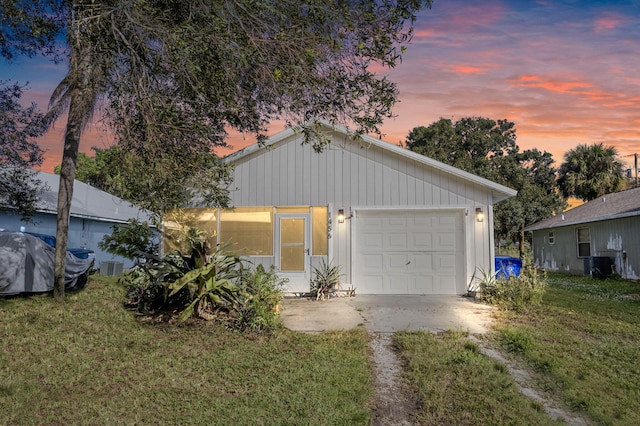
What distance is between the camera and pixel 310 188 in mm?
11656

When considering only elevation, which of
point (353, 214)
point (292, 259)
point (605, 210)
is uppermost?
point (605, 210)

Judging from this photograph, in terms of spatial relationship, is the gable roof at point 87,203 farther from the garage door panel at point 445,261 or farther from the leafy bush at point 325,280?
the garage door panel at point 445,261

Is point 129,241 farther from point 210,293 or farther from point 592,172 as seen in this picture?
point 592,172

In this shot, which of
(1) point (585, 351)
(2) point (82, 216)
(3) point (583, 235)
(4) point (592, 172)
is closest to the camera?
(1) point (585, 351)

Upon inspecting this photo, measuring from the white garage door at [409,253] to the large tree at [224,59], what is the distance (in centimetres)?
551

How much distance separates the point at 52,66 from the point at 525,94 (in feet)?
36.1

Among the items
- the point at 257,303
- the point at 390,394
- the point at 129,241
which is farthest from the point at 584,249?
the point at 129,241

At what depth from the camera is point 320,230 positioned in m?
11.6

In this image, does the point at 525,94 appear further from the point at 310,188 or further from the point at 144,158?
the point at 144,158

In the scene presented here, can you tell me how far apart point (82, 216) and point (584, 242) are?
68.3 ft

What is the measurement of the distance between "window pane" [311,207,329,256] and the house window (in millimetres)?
13619

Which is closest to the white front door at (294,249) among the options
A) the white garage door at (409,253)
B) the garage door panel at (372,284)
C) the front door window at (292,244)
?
the front door window at (292,244)

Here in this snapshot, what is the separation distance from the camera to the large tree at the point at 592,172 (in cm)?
2641

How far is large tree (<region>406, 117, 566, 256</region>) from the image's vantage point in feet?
90.4
